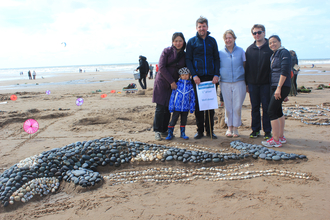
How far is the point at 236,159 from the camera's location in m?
3.51

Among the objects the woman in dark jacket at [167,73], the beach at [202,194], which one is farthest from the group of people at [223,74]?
the beach at [202,194]

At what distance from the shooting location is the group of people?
3.98 metres

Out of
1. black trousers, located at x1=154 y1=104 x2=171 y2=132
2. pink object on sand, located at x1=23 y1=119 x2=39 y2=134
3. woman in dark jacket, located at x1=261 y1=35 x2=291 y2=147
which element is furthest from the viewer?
pink object on sand, located at x1=23 y1=119 x2=39 y2=134

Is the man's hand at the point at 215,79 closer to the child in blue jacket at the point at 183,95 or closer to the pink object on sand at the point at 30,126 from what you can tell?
the child in blue jacket at the point at 183,95

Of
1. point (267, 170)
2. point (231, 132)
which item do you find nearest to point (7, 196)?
point (267, 170)

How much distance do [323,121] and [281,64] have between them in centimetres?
291

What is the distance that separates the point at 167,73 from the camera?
163 inches

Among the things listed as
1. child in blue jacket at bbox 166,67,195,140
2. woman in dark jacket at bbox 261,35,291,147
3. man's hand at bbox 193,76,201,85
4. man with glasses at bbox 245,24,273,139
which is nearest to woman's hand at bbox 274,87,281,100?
woman in dark jacket at bbox 261,35,291,147

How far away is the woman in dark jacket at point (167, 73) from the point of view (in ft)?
13.6

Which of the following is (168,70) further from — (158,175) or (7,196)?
(7,196)

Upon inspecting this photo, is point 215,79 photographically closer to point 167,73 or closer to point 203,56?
point 203,56

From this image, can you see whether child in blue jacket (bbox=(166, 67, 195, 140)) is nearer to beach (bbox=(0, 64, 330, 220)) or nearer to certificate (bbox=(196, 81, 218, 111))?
certificate (bbox=(196, 81, 218, 111))

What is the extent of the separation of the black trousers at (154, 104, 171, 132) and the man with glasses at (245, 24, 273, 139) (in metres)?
1.72

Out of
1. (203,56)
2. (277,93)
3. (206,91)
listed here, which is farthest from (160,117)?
(277,93)
